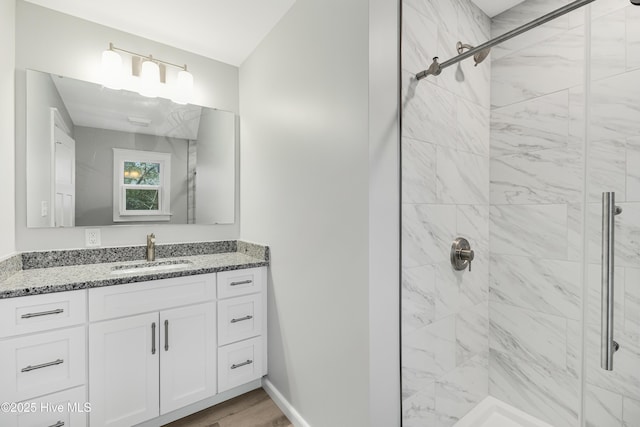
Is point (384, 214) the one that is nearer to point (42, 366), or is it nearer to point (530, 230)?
point (530, 230)

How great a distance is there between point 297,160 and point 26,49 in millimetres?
1733

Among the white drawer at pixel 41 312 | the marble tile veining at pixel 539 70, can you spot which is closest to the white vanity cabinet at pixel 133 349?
the white drawer at pixel 41 312

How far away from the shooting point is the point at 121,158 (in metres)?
1.98

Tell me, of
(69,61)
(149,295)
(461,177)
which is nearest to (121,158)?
(69,61)

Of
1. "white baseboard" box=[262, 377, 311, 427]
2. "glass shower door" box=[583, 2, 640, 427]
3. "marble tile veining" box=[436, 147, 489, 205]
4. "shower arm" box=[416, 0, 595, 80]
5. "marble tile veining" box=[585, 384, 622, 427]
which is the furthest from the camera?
"white baseboard" box=[262, 377, 311, 427]

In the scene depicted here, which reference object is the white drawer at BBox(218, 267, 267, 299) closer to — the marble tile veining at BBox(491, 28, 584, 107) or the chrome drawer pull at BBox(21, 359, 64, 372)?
the chrome drawer pull at BBox(21, 359, 64, 372)

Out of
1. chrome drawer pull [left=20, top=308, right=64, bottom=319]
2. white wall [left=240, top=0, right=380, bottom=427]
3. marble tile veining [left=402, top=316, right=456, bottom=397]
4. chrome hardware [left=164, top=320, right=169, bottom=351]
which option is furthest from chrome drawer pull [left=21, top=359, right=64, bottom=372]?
marble tile veining [left=402, top=316, right=456, bottom=397]

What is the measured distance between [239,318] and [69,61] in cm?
195

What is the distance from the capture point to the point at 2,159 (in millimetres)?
1517

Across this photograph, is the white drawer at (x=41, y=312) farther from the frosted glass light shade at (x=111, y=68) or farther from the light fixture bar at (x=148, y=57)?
the light fixture bar at (x=148, y=57)

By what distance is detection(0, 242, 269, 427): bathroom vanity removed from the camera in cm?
130

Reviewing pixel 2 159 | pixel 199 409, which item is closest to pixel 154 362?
pixel 199 409

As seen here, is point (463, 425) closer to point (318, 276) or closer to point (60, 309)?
point (318, 276)

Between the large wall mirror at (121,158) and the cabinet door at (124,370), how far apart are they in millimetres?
787
